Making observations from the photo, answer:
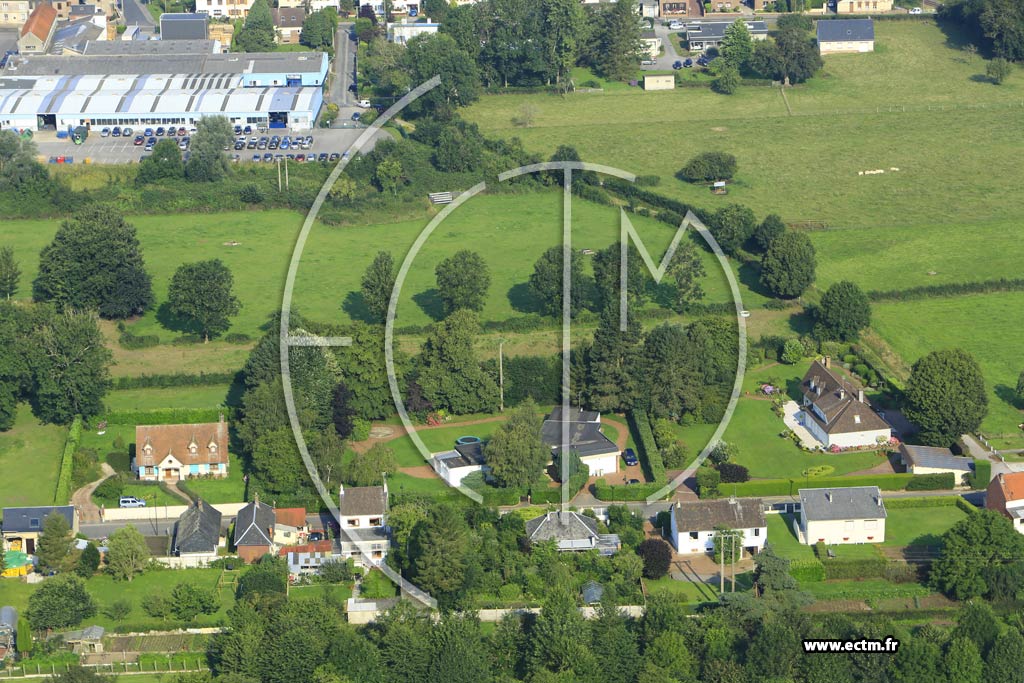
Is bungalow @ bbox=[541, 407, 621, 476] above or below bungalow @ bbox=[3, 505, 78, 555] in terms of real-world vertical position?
above

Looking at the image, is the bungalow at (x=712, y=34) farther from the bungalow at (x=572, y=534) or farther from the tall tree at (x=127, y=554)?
the tall tree at (x=127, y=554)

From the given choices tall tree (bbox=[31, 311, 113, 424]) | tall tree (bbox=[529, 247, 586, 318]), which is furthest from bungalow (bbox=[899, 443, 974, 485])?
tall tree (bbox=[31, 311, 113, 424])

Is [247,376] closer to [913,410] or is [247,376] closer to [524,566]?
[524,566]

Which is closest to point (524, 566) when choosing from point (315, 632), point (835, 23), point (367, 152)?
point (315, 632)

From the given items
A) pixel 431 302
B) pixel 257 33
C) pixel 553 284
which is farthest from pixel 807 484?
pixel 257 33

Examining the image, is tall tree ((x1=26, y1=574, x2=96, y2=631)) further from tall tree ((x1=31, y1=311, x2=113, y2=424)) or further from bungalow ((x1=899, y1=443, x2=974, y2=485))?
bungalow ((x1=899, y1=443, x2=974, y2=485))

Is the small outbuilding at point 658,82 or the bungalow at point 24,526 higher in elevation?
the small outbuilding at point 658,82

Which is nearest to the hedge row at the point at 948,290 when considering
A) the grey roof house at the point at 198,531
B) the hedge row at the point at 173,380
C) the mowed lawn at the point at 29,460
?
the hedge row at the point at 173,380
